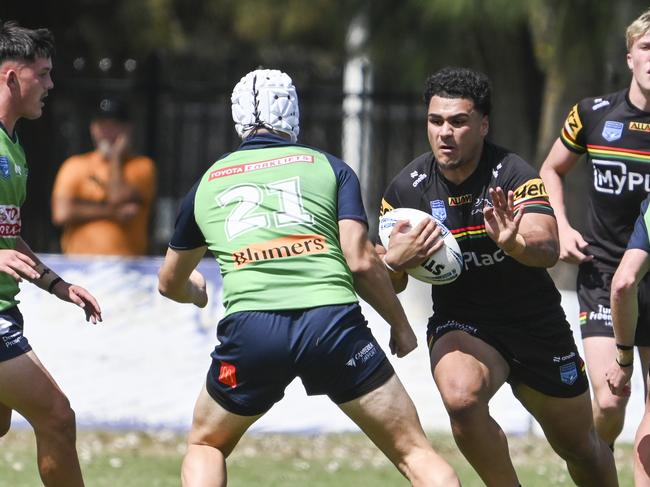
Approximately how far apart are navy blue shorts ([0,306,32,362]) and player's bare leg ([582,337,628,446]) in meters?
2.75

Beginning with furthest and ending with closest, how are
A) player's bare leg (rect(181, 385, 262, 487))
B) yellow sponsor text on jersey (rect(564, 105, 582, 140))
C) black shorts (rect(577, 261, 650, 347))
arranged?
yellow sponsor text on jersey (rect(564, 105, 582, 140)), black shorts (rect(577, 261, 650, 347)), player's bare leg (rect(181, 385, 262, 487))

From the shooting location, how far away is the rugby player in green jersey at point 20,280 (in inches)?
216

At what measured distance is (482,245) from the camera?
570 centimetres

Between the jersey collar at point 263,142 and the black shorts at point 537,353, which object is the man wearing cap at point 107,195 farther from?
the jersey collar at point 263,142

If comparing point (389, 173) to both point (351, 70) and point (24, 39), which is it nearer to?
point (351, 70)

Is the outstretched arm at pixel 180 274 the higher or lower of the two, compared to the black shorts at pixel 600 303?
higher

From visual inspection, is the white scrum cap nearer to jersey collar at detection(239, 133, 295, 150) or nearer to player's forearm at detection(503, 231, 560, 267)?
jersey collar at detection(239, 133, 295, 150)

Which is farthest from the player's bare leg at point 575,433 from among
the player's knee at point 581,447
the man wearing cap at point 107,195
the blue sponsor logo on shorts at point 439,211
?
the man wearing cap at point 107,195

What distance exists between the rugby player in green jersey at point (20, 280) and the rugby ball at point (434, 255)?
1371 millimetres

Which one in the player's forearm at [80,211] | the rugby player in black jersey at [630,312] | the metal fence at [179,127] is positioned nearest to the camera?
the rugby player in black jersey at [630,312]

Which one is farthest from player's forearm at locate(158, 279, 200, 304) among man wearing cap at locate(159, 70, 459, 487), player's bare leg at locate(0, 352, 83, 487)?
player's bare leg at locate(0, 352, 83, 487)

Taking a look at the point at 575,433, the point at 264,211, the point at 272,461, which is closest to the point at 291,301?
the point at 264,211

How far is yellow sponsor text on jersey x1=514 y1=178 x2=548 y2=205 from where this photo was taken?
5570mm

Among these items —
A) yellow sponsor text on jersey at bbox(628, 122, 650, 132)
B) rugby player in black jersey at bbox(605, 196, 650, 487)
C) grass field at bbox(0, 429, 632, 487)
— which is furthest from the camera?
grass field at bbox(0, 429, 632, 487)
